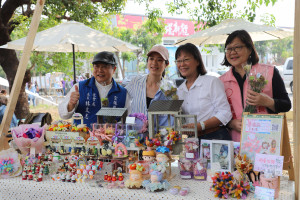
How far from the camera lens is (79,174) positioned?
207 centimetres

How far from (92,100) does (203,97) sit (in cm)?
116

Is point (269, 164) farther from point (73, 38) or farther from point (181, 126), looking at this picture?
point (73, 38)

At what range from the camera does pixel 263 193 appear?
1676mm

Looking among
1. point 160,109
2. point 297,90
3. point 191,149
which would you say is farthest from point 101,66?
point 297,90

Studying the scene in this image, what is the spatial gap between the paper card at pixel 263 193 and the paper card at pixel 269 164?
11 centimetres

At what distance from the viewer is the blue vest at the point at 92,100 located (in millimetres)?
2945

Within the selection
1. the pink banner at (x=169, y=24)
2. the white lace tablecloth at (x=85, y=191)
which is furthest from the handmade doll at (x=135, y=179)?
the pink banner at (x=169, y=24)

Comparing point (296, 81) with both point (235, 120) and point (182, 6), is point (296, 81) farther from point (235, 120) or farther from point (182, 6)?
point (182, 6)

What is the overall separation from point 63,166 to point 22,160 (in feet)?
1.24

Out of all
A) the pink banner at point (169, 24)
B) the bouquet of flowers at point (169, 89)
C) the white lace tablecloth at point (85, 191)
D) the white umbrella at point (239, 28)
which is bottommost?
the white lace tablecloth at point (85, 191)

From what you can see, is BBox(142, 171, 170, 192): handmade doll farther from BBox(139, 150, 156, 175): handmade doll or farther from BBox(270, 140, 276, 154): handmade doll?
BBox(270, 140, 276, 154): handmade doll

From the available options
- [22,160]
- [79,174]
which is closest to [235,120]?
[79,174]

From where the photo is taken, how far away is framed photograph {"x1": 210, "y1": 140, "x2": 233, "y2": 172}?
6.38 ft

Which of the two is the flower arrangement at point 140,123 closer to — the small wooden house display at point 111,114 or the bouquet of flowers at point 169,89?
the small wooden house display at point 111,114
